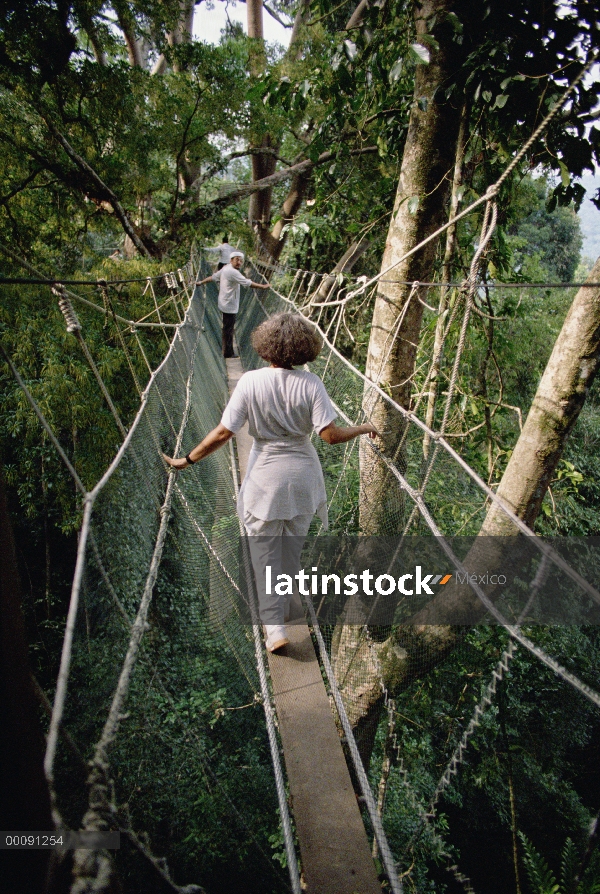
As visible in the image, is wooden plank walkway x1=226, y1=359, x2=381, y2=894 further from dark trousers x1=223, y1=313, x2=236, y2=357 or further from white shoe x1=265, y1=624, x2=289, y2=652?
dark trousers x1=223, y1=313, x2=236, y2=357

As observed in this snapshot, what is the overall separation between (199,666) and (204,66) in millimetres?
4977

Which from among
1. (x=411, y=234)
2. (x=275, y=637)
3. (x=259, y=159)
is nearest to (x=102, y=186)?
(x=259, y=159)

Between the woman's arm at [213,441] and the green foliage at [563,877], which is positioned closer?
the woman's arm at [213,441]

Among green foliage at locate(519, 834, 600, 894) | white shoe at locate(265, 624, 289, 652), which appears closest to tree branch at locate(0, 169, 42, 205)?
white shoe at locate(265, 624, 289, 652)

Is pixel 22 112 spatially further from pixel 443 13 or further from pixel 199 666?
pixel 199 666

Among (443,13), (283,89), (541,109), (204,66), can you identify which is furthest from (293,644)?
(204,66)

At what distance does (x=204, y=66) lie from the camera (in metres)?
4.54

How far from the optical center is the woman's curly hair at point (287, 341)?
48.4 inches

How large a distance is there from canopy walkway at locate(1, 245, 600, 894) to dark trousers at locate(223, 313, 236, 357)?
1.60m

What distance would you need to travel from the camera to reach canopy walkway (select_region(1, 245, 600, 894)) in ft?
3.03

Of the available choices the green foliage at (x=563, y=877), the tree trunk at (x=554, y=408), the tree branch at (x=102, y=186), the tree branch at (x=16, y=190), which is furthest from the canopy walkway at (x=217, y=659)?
the tree branch at (x=102, y=186)

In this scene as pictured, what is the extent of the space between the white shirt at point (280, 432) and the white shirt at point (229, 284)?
2395 millimetres

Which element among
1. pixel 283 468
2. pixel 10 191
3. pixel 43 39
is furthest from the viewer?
pixel 10 191

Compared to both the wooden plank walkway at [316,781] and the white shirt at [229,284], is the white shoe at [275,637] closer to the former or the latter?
the wooden plank walkway at [316,781]
